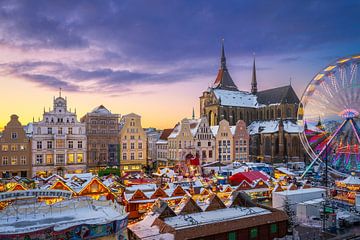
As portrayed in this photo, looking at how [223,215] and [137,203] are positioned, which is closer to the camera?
[223,215]

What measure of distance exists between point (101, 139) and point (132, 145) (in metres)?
4.68

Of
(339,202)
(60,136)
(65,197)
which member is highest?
(60,136)

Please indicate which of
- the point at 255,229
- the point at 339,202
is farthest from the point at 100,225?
the point at 339,202

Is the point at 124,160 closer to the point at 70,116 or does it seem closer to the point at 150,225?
the point at 70,116

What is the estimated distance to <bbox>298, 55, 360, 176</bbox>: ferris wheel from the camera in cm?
2986

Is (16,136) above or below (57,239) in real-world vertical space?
above

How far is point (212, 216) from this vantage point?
54.4 ft

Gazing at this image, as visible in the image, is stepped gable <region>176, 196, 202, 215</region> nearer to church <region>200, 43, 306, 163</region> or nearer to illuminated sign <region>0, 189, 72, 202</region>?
illuminated sign <region>0, 189, 72, 202</region>

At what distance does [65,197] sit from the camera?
19719 mm

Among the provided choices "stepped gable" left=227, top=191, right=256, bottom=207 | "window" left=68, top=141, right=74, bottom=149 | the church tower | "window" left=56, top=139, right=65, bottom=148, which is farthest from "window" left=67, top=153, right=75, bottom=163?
the church tower

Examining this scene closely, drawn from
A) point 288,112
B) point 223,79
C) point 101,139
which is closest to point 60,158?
point 101,139

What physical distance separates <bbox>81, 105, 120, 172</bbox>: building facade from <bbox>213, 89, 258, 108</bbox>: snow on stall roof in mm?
31849

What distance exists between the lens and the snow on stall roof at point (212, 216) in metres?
15.2

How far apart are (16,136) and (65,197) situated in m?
22.7
